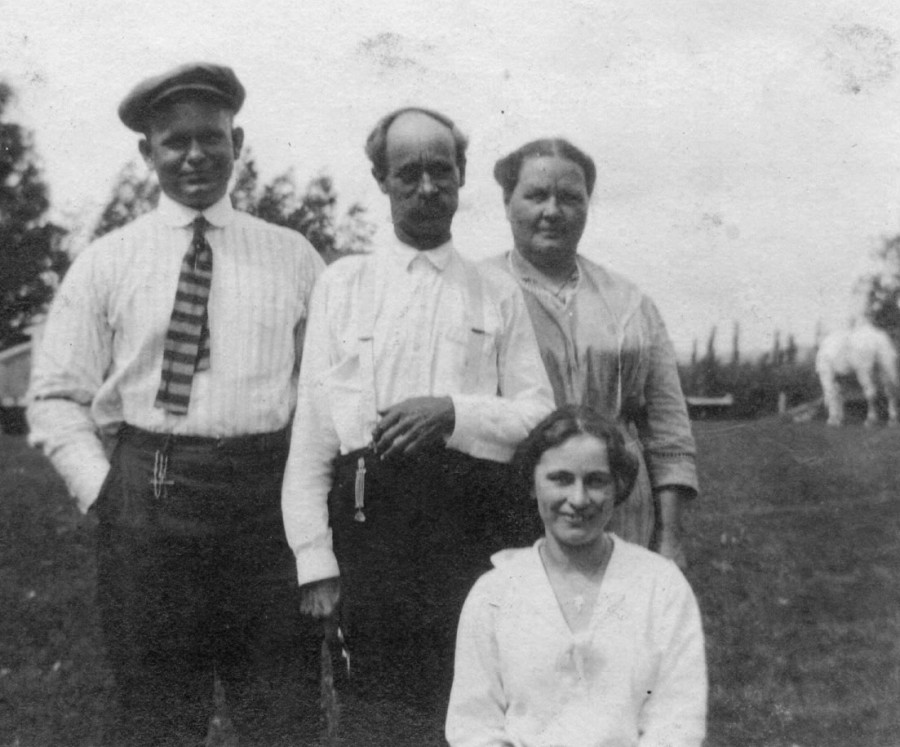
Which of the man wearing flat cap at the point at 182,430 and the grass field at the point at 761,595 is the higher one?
the man wearing flat cap at the point at 182,430

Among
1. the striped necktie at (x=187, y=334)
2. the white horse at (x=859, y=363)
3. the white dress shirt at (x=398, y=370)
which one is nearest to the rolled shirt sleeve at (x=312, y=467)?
the white dress shirt at (x=398, y=370)

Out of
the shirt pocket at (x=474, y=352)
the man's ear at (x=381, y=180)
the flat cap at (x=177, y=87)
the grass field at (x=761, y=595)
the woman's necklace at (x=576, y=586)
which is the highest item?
the flat cap at (x=177, y=87)

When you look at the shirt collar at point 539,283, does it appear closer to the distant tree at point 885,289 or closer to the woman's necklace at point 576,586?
the woman's necklace at point 576,586

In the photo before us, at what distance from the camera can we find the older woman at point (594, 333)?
8.89ft

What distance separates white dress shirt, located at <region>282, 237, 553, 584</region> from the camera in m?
2.52

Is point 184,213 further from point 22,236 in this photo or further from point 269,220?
point 22,236

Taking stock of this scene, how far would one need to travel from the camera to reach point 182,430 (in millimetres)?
2672

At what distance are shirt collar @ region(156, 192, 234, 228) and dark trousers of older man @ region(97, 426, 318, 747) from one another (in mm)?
576

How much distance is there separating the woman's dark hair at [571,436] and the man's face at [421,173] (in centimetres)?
56

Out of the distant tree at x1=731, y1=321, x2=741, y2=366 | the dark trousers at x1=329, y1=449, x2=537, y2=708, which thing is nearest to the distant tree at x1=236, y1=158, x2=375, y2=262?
the dark trousers at x1=329, y1=449, x2=537, y2=708

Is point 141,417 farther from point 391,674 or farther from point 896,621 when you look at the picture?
point 896,621

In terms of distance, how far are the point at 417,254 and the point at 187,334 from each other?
633mm

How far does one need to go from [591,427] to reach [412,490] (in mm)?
460

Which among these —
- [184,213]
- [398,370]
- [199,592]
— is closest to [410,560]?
[398,370]
